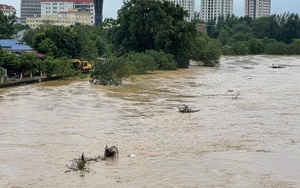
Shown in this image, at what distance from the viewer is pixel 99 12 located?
98.6 m

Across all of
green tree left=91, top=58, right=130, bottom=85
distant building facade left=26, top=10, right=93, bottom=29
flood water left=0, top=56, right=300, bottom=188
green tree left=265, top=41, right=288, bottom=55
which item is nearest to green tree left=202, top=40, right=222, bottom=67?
flood water left=0, top=56, right=300, bottom=188

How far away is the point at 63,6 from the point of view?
130m

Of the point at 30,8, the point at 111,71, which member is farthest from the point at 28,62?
the point at 30,8

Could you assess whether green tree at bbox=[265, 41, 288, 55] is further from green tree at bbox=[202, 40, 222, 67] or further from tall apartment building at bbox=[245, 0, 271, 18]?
tall apartment building at bbox=[245, 0, 271, 18]

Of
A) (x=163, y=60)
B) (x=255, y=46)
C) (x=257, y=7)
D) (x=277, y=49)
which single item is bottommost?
(x=163, y=60)

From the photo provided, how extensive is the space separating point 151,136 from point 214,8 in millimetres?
143009

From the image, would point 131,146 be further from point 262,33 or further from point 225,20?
point 225,20

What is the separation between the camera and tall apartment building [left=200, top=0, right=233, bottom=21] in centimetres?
15438

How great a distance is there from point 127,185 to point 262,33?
250 ft

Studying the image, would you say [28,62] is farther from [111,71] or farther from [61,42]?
[61,42]

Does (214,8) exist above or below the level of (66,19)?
above

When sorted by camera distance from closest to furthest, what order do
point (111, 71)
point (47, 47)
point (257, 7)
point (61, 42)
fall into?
1. point (111, 71)
2. point (47, 47)
3. point (61, 42)
4. point (257, 7)

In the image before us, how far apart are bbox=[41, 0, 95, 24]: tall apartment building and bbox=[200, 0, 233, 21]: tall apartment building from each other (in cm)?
3778

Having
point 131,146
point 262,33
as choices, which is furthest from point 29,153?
point 262,33
